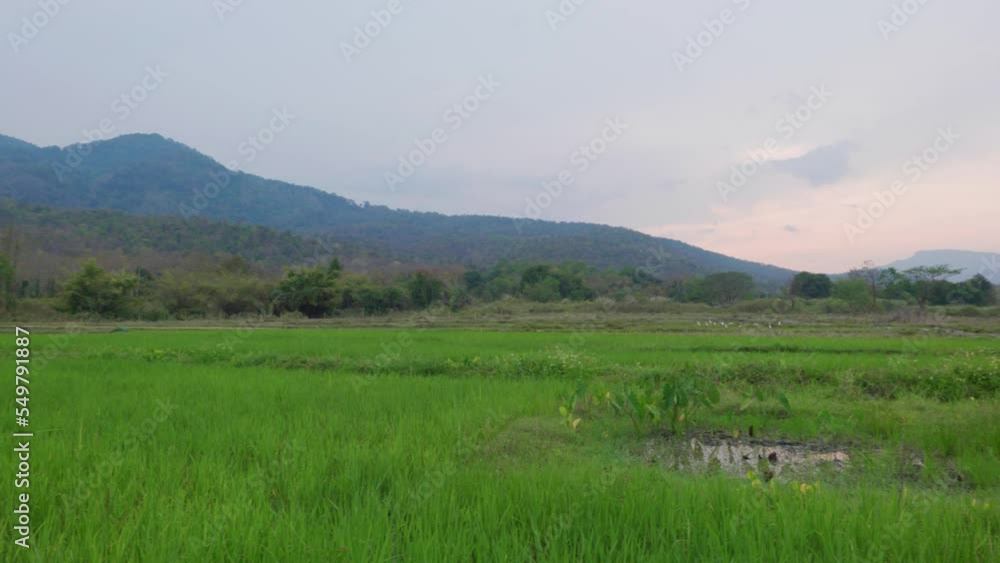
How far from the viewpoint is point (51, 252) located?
4222cm

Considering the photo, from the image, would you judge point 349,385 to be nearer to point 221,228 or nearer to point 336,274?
point 336,274

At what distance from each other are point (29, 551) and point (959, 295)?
4646cm

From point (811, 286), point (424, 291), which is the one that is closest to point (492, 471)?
Answer: point (424, 291)

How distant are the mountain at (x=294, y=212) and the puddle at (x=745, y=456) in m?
Result: 57.7

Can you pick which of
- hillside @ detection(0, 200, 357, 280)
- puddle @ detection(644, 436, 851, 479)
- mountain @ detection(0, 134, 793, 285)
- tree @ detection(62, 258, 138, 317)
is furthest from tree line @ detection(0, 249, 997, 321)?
puddle @ detection(644, 436, 851, 479)

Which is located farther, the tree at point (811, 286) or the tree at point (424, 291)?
the tree at point (811, 286)

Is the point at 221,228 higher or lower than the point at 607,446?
higher

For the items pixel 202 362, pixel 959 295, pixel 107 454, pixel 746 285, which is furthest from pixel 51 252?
pixel 959 295

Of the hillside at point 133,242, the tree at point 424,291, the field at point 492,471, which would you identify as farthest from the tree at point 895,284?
the hillside at point 133,242

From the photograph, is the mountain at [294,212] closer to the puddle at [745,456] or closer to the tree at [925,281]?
the tree at [925,281]

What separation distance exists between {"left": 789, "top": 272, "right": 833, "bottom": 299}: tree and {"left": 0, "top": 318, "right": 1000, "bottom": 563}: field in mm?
40317

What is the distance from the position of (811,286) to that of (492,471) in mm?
48148

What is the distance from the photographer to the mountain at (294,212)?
2977 inches

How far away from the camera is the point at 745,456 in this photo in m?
4.19
